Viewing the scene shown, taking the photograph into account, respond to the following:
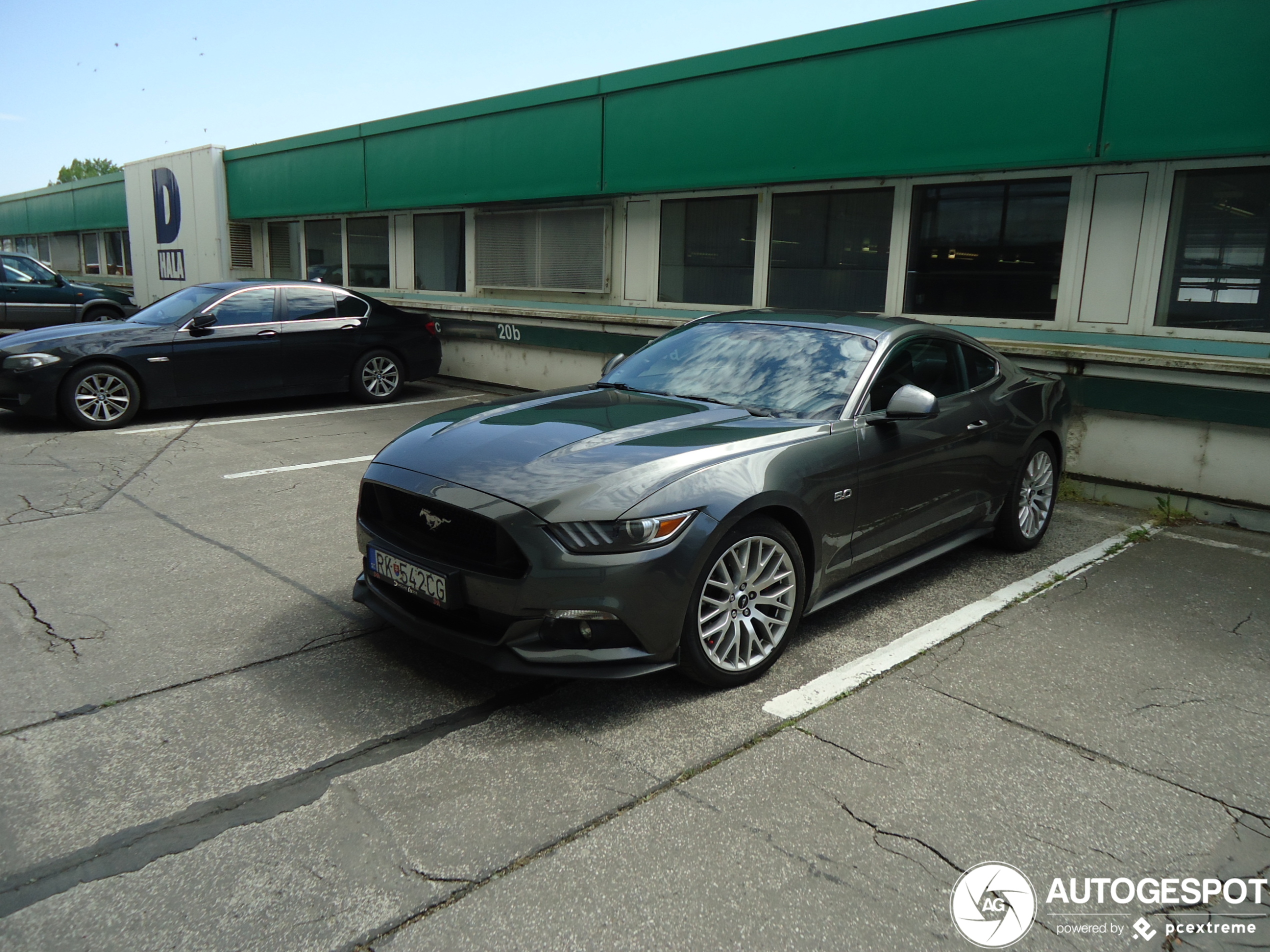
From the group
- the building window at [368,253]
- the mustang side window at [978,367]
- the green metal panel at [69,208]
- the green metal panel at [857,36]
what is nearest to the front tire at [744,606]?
the mustang side window at [978,367]

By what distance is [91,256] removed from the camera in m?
26.4

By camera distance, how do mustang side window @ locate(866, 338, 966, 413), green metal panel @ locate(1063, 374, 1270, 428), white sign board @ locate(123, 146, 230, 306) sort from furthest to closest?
1. white sign board @ locate(123, 146, 230, 306)
2. green metal panel @ locate(1063, 374, 1270, 428)
3. mustang side window @ locate(866, 338, 966, 413)

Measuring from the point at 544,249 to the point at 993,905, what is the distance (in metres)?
10.8

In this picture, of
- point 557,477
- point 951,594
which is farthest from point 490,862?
point 951,594

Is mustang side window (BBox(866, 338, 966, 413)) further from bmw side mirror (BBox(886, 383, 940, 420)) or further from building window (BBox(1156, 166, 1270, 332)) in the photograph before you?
building window (BBox(1156, 166, 1270, 332))

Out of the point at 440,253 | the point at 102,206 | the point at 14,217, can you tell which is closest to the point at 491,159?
the point at 440,253

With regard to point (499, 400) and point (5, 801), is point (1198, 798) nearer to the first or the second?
point (499, 400)

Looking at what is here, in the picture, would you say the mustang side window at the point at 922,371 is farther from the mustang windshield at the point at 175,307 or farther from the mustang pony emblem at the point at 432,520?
the mustang windshield at the point at 175,307

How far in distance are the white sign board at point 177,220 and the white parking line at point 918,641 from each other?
56.5ft

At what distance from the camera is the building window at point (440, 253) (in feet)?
45.1

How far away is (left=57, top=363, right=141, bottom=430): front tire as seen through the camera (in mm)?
9312

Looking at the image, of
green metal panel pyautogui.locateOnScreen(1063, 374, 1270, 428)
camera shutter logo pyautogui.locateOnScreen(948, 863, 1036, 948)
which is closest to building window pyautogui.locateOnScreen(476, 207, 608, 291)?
green metal panel pyautogui.locateOnScreen(1063, 374, 1270, 428)

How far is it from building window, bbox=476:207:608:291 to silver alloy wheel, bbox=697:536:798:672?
8020 millimetres

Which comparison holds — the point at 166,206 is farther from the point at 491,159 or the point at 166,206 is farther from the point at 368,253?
the point at 491,159
